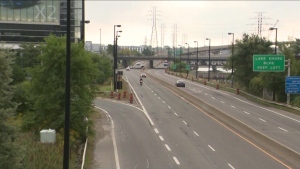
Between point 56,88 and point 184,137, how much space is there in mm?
8918

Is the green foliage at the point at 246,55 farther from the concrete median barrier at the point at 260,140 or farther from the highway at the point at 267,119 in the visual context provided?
the concrete median barrier at the point at 260,140

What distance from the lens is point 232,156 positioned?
23047 mm

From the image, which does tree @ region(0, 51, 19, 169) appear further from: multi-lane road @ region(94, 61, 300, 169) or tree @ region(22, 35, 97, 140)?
tree @ region(22, 35, 97, 140)

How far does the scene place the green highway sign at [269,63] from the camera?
48.2 m

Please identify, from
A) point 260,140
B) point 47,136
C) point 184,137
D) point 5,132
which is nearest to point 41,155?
point 47,136


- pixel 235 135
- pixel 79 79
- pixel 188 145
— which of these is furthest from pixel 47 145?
pixel 235 135

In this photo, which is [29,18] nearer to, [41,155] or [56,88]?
[56,88]

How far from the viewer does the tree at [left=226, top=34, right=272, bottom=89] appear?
65.1 meters

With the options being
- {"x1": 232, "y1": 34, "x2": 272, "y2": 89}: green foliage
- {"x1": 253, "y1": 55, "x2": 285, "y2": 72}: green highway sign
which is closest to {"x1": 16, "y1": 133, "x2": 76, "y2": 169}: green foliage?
{"x1": 253, "y1": 55, "x2": 285, "y2": 72}: green highway sign

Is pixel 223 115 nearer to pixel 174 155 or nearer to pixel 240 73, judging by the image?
pixel 174 155

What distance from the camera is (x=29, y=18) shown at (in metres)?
94.5

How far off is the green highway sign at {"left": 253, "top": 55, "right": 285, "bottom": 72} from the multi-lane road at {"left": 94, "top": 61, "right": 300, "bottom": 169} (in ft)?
15.6

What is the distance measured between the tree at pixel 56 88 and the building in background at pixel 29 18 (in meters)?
68.8

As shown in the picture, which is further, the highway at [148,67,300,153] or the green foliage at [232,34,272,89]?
the green foliage at [232,34,272,89]
